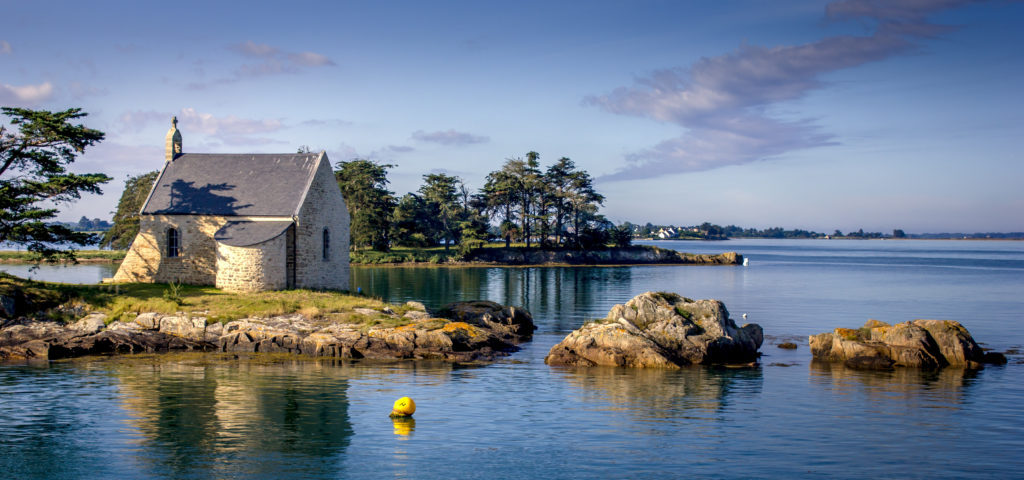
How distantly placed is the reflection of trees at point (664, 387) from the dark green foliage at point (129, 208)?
79.2 metres

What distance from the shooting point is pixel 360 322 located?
112ft

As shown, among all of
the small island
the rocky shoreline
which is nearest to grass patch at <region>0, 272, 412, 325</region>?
the small island

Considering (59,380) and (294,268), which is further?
(294,268)

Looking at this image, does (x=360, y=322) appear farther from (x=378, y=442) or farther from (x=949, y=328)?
(x=949, y=328)

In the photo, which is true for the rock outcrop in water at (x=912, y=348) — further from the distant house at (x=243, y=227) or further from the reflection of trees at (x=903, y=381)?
the distant house at (x=243, y=227)

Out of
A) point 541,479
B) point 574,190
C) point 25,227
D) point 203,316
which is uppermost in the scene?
point 574,190

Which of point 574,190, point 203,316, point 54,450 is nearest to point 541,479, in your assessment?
point 54,450

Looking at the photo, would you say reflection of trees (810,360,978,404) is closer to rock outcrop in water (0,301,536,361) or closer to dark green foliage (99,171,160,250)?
rock outcrop in water (0,301,536,361)

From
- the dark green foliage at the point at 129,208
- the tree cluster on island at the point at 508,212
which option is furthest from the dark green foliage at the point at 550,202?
the dark green foliage at the point at 129,208

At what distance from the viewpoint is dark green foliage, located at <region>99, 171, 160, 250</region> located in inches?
3693


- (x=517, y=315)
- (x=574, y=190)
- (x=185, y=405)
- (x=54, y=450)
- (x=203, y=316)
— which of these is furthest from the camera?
(x=574, y=190)

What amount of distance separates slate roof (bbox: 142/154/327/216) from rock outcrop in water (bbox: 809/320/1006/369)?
28863mm

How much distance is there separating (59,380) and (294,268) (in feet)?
49.7

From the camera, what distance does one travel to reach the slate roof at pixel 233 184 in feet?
135
